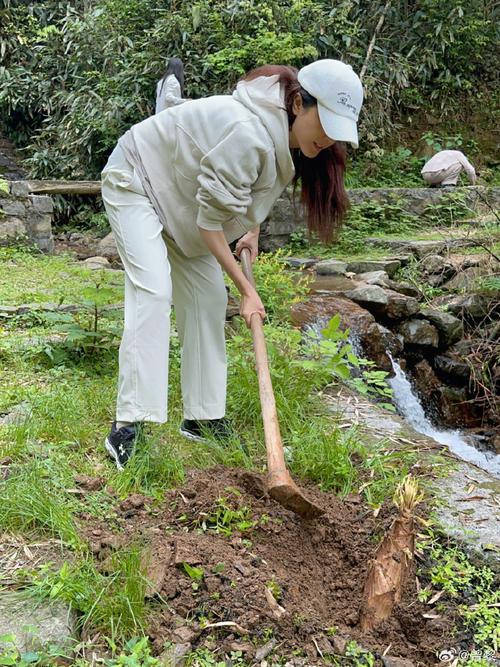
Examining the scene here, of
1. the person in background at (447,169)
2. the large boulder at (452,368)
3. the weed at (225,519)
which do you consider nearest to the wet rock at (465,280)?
the large boulder at (452,368)

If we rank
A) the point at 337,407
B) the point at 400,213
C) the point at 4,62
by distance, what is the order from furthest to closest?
the point at 4,62 < the point at 400,213 < the point at 337,407

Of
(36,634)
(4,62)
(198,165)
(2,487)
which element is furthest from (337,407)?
(4,62)

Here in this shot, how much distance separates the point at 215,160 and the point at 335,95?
443 mm

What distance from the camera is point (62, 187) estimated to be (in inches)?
367

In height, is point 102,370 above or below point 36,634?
below

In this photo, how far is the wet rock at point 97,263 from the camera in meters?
7.45

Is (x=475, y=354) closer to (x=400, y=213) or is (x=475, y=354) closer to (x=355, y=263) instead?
(x=355, y=263)

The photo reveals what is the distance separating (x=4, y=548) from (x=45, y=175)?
34.3ft

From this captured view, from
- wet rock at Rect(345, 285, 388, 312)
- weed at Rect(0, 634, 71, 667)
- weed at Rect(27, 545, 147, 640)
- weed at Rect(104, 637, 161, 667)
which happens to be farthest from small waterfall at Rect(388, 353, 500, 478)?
weed at Rect(0, 634, 71, 667)

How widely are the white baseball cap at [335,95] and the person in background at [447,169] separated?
312 inches

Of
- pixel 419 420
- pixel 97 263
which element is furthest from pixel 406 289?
pixel 97 263

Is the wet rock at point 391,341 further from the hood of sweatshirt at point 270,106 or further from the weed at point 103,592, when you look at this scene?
the weed at point 103,592

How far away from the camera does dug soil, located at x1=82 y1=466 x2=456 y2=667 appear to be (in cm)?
171

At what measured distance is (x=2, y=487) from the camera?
6.86 ft
